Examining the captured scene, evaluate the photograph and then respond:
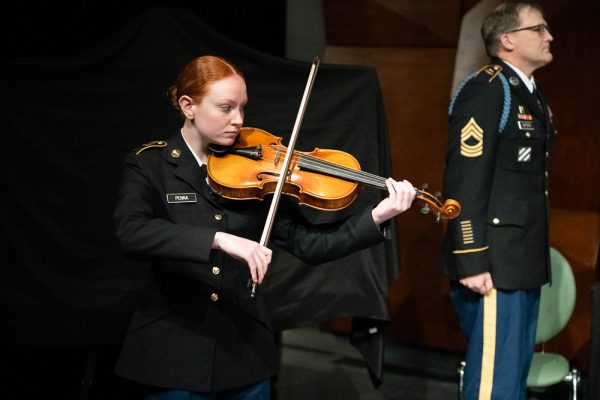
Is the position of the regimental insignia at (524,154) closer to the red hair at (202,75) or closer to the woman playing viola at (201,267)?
the woman playing viola at (201,267)

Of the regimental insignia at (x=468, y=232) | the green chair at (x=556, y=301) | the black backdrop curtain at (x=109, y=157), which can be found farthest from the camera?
the green chair at (x=556, y=301)

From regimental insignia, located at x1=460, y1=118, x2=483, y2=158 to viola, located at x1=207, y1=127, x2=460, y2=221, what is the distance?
62 centimetres

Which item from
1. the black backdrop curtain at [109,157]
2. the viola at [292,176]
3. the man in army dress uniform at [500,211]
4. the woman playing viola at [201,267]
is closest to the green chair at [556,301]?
the man in army dress uniform at [500,211]

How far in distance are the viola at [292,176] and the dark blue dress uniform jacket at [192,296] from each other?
0.06 m

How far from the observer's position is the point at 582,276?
13.3 ft

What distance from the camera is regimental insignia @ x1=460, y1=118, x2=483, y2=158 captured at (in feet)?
9.44

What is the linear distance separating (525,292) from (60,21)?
2204 millimetres

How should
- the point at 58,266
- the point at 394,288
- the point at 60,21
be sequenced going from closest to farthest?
the point at 58,266, the point at 60,21, the point at 394,288

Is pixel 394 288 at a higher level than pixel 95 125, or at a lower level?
lower

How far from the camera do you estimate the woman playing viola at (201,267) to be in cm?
215

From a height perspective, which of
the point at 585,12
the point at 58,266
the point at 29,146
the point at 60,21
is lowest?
the point at 58,266

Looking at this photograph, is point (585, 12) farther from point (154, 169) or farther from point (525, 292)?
point (154, 169)

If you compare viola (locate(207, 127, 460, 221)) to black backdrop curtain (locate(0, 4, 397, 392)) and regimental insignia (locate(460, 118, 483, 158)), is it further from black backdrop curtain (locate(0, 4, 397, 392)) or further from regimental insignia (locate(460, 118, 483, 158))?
black backdrop curtain (locate(0, 4, 397, 392))

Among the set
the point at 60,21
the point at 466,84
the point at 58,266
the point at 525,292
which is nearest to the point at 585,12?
the point at 466,84
